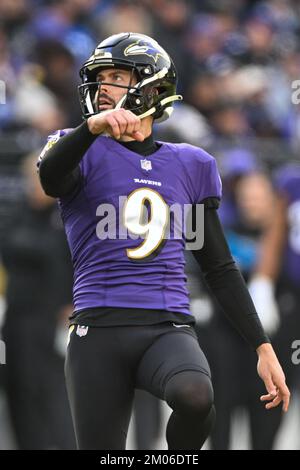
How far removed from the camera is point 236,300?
376 centimetres

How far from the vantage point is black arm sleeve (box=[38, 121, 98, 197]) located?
329 centimetres

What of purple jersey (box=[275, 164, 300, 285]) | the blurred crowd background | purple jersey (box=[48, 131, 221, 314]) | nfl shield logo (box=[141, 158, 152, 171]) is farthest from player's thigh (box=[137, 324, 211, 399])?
purple jersey (box=[275, 164, 300, 285])

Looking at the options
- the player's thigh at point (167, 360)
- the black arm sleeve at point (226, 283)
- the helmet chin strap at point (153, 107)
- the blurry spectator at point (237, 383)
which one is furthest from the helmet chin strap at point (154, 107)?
the blurry spectator at point (237, 383)

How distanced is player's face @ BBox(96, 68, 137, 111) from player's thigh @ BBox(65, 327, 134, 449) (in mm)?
776

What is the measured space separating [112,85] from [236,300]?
863 millimetres

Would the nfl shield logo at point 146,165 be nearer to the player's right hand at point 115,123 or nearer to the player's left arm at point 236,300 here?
the player's left arm at point 236,300

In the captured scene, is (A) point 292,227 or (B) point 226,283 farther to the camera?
(A) point 292,227

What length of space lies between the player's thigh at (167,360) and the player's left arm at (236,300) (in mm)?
249

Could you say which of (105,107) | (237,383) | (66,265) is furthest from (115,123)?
(237,383)

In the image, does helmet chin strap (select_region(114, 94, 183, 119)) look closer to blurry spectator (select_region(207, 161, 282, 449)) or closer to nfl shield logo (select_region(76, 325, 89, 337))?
nfl shield logo (select_region(76, 325, 89, 337))

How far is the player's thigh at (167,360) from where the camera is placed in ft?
11.1

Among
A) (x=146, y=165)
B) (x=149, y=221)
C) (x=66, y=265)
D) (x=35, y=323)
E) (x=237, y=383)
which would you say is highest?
(x=146, y=165)

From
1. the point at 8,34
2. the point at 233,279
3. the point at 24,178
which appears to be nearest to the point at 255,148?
the point at 24,178

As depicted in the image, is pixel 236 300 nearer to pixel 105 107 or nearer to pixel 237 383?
pixel 105 107
